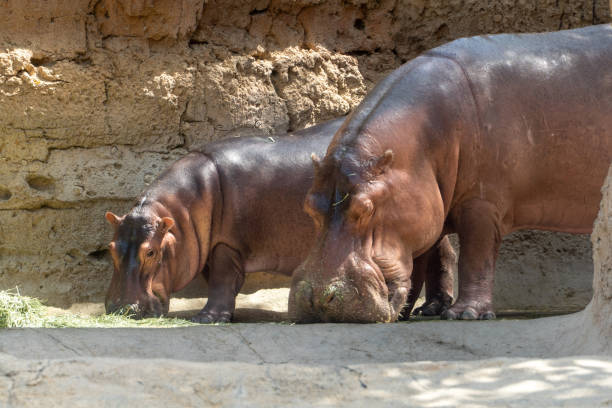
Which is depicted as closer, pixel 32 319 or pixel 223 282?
pixel 32 319

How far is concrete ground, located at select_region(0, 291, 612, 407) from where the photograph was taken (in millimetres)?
2611

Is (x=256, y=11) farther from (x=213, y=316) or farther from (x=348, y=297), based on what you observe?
(x=348, y=297)

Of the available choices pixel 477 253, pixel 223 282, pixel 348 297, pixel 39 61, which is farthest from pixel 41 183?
pixel 477 253

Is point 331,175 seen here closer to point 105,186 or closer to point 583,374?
point 583,374

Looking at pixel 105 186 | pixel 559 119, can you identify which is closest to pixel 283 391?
pixel 559 119

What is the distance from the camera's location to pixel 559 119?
531cm

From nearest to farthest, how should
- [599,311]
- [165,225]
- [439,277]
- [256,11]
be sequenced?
[599,311], [165,225], [439,277], [256,11]

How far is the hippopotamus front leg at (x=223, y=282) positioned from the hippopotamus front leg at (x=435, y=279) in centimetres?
132

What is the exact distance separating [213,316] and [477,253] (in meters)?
2.02

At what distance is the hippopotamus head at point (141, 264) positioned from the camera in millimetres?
5922

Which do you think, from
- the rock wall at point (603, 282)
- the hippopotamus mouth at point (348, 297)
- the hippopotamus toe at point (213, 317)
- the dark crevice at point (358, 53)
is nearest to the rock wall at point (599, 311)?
the rock wall at point (603, 282)

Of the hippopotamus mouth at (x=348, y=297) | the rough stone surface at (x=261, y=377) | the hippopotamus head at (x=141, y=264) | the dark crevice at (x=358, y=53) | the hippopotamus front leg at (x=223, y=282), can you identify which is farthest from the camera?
the dark crevice at (x=358, y=53)

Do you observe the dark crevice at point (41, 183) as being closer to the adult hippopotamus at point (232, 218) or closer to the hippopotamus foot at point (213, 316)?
the adult hippopotamus at point (232, 218)

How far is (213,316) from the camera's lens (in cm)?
606
